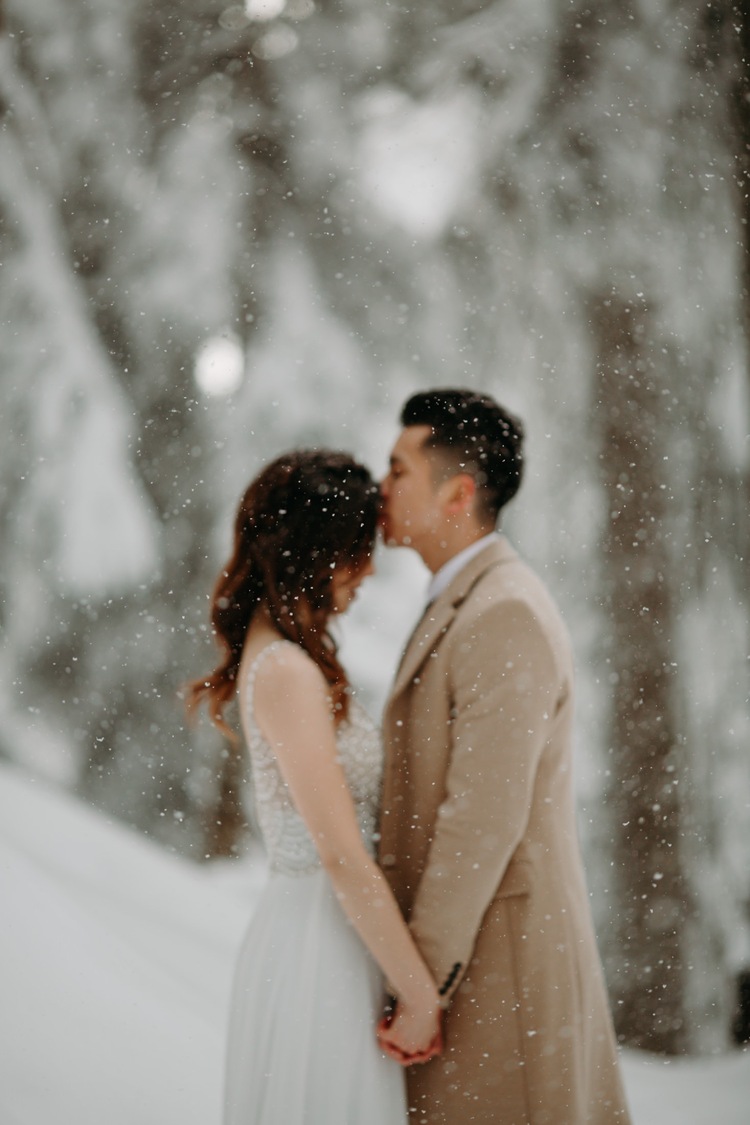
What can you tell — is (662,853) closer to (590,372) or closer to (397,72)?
(590,372)

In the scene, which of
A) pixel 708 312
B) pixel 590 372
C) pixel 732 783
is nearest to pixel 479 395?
pixel 590 372

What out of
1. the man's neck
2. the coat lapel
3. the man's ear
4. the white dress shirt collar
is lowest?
the coat lapel

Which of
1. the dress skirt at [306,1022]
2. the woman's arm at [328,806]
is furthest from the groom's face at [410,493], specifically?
the dress skirt at [306,1022]

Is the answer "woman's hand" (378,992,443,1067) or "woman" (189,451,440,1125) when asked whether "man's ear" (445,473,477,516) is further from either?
"woman's hand" (378,992,443,1067)

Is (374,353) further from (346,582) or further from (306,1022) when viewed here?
(306,1022)

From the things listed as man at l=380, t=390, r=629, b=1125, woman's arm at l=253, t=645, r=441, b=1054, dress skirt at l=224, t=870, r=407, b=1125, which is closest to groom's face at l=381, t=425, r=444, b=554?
man at l=380, t=390, r=629, b=1125

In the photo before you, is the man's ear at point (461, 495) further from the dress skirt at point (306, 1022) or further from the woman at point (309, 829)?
the dress skirt at point (306, 1022)

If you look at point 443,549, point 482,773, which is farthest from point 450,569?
point 482,773
